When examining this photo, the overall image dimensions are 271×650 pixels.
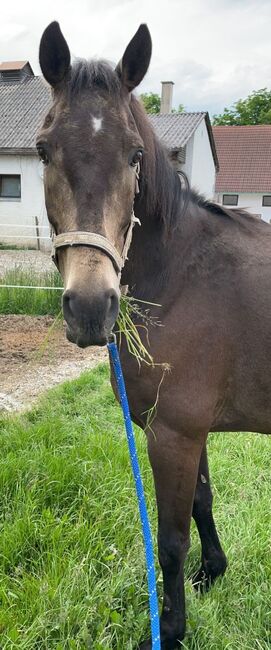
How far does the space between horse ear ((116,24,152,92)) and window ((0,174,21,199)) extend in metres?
17.5

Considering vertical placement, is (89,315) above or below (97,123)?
below

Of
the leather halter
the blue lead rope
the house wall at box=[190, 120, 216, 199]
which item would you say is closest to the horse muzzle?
the leather halter

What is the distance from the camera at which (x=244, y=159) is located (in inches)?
1233

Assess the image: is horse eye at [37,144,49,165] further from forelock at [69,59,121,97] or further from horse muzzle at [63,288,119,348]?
horse muzzle at [63,288,119,348]

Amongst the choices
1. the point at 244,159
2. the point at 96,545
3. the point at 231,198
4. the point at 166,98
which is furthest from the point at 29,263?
the point at 244,159

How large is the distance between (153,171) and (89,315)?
787 millimetres

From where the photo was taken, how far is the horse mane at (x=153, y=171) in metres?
1.55

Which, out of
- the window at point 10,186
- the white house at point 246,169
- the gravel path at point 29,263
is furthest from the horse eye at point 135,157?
the white house at point 246,169

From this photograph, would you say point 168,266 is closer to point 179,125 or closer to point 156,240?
point 156,240

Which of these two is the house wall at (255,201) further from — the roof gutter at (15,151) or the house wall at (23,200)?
the roof gutter at (15,151)

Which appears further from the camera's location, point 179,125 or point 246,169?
point 246,169

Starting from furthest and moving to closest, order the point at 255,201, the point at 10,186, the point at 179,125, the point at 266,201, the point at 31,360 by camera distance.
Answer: the point at 255,201 < the point at 266,201 < the point at 179,125 < the point at 10,186 < the point at 31,360

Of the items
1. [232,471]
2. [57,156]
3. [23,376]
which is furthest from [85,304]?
[23,376]

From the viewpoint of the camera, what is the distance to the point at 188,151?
19.6 m
